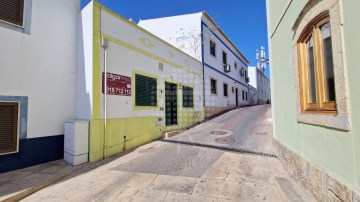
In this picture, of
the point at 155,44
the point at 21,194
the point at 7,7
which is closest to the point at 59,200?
the point at 21,194

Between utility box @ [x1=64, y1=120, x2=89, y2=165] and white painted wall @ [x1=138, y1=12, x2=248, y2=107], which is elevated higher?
white painted wall @ [x1=138, y1=12, x2=248, y2=107]

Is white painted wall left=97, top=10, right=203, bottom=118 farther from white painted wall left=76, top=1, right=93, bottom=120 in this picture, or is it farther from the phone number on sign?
white painted wall left=76, top=1, right=93, bottom=120


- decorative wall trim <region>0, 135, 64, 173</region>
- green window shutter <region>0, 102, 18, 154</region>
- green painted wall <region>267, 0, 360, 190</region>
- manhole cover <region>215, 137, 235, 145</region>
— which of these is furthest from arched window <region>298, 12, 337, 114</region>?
green window shutter <region>0, 102, 18, 154</region>

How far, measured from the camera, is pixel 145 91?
7.89m

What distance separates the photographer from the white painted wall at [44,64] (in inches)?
194

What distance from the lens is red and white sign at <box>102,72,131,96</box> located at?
6.29m

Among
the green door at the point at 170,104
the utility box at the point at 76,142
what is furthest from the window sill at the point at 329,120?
the green door at the point at 170,104

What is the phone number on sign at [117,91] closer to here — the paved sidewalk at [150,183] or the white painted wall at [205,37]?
the paved sidewalk at [150,183]

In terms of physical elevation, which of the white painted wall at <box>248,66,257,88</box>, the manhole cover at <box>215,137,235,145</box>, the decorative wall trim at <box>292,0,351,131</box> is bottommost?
the manhole cover at <box>215,137,235,145</box>

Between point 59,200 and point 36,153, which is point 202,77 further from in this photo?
point 59,200

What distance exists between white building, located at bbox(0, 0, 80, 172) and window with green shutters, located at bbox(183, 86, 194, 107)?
5808 mm

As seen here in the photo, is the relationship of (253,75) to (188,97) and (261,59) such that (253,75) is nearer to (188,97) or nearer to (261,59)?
(261,59)

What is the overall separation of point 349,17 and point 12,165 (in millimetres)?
6950

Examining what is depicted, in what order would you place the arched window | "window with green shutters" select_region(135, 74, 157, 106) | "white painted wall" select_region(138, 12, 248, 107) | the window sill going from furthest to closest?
"white painted wall" select_region(138, 12, 248, 107) < "window with green shutters" select_region(135, 74, 157, 106) < the arched window < the window sill
